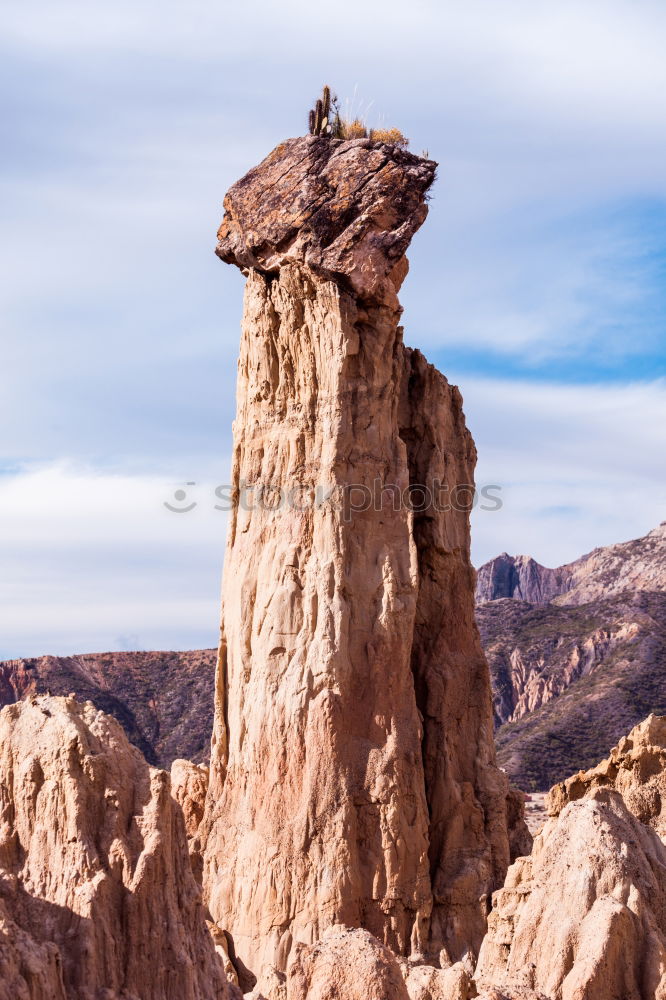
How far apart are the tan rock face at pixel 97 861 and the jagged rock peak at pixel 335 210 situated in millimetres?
14205

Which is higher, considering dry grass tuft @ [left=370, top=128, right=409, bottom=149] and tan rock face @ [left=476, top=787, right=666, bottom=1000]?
dry grass tuft @ [left=370, top=128, right=409, bottom=149]

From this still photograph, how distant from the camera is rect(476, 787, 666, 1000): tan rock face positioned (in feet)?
84.3

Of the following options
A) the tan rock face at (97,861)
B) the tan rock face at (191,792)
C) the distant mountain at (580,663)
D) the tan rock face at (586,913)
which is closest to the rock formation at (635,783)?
the tan rock face at (586,913)

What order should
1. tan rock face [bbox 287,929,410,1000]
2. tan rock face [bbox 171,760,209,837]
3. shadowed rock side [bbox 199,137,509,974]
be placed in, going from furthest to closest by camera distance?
tan rock face [bbox 171,760,209,837], shadowed rock side [bbox 199,137,509,974], tan rock face [bbox 287,929,410,1000]

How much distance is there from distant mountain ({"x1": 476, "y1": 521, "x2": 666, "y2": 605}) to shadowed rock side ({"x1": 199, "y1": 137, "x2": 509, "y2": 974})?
217ft

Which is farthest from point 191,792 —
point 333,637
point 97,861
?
point 97,861

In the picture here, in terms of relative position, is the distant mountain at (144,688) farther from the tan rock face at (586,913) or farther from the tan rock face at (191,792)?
the tan rock face at (586,913)

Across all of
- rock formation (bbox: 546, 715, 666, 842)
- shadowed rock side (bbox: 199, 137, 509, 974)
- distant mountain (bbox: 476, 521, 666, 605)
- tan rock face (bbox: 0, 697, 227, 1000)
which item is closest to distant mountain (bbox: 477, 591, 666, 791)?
distant mountain (bbox: 476, 521, 666, 605)

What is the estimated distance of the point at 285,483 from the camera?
34.4 meters

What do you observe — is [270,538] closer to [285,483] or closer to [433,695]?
[285,483]

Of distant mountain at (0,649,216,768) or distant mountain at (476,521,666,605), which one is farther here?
distant mountain at (476,521,666,605)

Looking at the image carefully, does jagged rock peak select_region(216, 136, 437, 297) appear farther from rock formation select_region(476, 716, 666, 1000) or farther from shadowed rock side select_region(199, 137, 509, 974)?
rock formation select_region(476, 716, 666, 1000)

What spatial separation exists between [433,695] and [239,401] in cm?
726

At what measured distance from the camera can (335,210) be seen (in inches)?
1359
